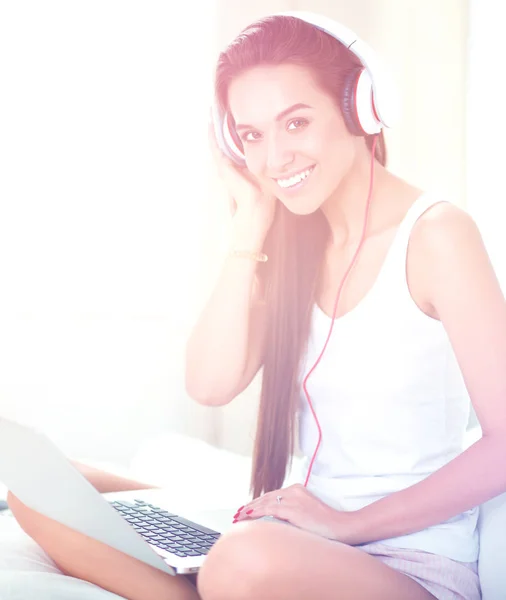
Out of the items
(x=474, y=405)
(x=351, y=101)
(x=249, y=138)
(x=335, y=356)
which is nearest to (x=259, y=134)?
(x=249, y=138)

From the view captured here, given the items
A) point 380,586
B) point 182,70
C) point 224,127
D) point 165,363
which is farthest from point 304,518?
point 182,70

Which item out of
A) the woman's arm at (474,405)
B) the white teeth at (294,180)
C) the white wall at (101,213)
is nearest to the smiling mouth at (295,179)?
the white teeth at (294,180)

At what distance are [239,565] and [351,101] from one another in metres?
0.56

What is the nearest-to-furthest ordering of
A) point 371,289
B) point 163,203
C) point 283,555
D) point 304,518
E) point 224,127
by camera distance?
point 283,555 < point 304,518 < point 371,289 < point 224,127 < point 163,203

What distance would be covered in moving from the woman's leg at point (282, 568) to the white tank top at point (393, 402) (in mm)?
172

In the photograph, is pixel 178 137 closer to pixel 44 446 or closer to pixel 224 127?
pixel 224 127

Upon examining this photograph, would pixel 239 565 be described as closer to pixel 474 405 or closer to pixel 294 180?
pixel 474 405

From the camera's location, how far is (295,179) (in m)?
1.07

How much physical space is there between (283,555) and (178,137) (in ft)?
5.53

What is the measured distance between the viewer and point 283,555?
74cm

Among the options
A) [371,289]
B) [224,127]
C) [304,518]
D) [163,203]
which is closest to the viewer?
[304,518]

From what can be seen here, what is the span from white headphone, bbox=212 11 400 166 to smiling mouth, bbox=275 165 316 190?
0.07 m

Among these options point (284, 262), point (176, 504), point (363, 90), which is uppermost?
point (363, 90)

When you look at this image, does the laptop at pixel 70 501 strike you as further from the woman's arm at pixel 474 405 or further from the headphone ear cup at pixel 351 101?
the headphone ear cup at pixel 351 101
